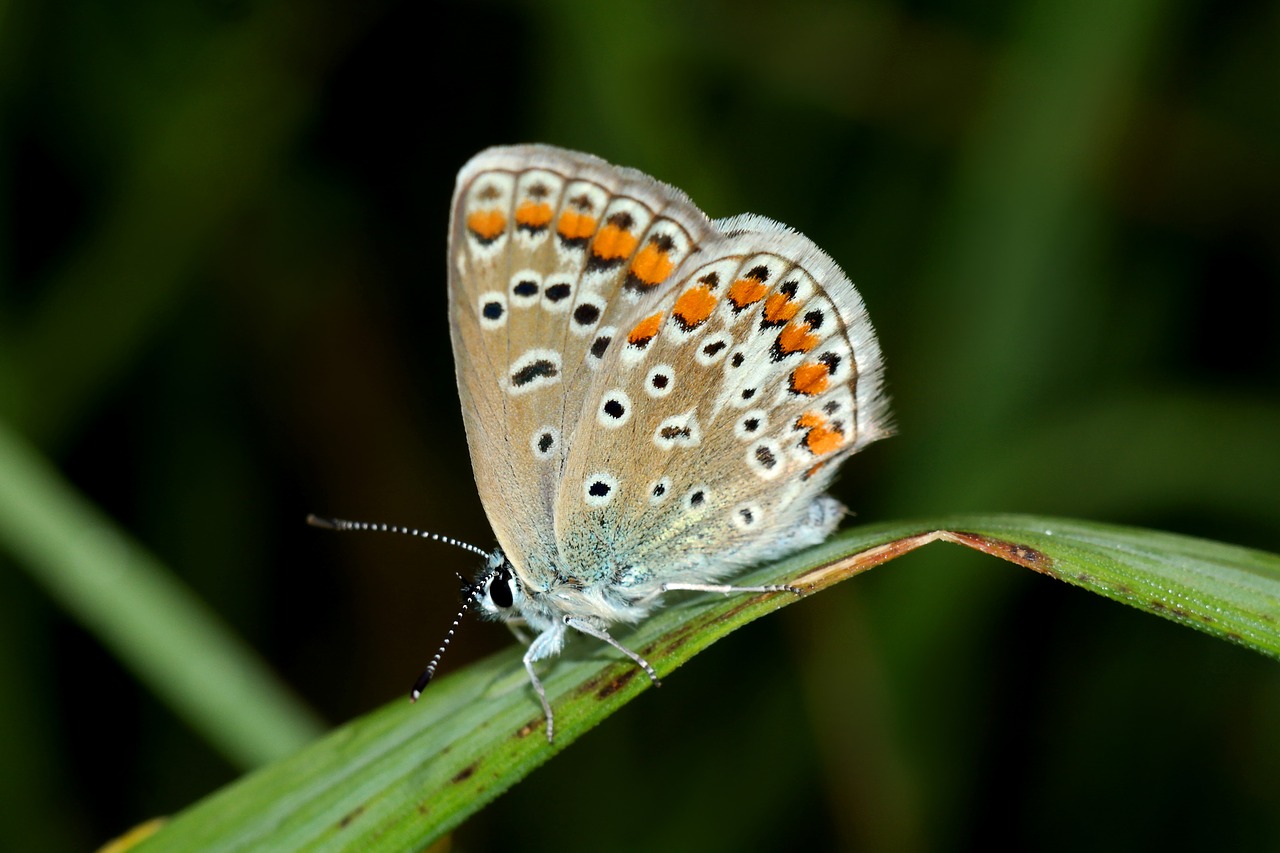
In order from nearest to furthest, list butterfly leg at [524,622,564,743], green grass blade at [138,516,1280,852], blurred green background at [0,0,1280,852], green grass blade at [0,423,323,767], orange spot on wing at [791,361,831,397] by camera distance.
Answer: green grass blade at [138,516,1280,852] → butterfly leg at [524,622,564,743] → orange spot on wing at [791,361,831,397] → green grass blade at [0,423,323,767] → blurred green background at [0,0,1280,852]

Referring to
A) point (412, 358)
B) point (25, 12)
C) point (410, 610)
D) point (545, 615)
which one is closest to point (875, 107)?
point (412, 358)

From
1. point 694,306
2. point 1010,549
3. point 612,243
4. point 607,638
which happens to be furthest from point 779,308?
point 1010,549

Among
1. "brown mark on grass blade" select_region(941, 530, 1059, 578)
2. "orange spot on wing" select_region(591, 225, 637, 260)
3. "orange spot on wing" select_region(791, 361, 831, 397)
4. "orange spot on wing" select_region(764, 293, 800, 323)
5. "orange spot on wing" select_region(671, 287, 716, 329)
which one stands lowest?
"brown mark on grass blade" select_region(941, 530, 1059, 578)

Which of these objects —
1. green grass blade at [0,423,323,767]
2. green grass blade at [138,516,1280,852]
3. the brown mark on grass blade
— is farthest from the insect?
the brown mark on grass blade

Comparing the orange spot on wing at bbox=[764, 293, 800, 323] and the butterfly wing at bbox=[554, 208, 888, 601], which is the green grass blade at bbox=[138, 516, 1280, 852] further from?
the orange spot on wing at bbox=[764, 293, 800, 323]

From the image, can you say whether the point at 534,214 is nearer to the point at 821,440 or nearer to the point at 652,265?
the point at 652,265

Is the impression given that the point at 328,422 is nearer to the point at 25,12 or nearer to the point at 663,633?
the point at 25,12

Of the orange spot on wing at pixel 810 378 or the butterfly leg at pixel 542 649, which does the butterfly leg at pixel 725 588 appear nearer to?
the butterfly leg at pixel 542 649
